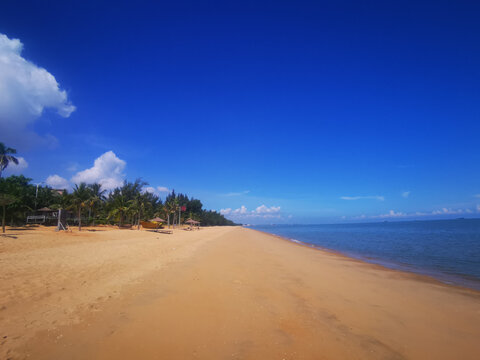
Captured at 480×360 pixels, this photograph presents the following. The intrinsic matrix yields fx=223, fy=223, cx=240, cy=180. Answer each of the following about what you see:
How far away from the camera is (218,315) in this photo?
17.0 feet

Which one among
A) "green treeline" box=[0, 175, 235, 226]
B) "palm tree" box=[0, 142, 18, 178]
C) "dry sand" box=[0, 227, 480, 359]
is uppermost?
"palm tree" box=[0, 142, 18, 178]

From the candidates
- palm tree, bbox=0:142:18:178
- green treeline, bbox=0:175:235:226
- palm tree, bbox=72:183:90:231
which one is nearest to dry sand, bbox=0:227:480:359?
green treeline, bbox=0:175:235:226

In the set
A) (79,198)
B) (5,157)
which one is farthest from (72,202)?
(5,157)

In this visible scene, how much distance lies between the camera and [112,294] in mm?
6020

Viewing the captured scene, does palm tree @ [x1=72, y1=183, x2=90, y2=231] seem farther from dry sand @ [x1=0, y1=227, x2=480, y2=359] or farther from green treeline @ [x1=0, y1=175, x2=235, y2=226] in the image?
dry sand @ [x1=0, y1=227, x2=480, y2=359]

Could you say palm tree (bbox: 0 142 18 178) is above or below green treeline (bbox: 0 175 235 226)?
above

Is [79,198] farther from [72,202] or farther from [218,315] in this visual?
[218,315]

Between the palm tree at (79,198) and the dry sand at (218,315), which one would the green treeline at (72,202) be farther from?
the dry sand at (218,315)

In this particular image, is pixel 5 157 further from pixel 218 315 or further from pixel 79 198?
pixel 218 315

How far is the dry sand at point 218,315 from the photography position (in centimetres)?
385

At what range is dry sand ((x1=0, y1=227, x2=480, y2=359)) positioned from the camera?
152 inches

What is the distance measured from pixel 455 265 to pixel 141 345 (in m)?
17.5

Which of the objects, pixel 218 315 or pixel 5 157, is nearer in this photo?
pixel 218 315

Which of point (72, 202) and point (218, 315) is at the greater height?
point (72, 202)
